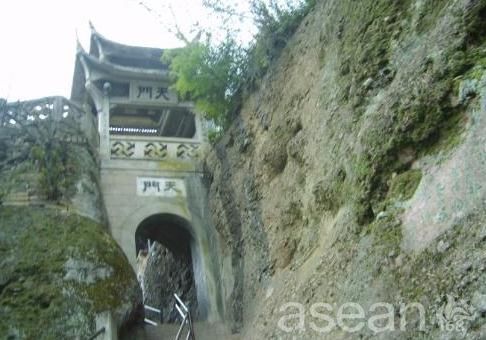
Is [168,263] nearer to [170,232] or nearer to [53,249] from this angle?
[170,232]

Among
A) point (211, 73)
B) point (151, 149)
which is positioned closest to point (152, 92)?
point (151, 149)

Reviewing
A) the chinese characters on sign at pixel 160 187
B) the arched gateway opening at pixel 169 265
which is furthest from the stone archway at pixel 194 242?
the chinese characters on sign at pixel 160 187

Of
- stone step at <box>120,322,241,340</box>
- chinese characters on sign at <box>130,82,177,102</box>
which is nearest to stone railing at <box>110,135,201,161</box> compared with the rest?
chinese characters on sign at <box>130,82,177,102</box>

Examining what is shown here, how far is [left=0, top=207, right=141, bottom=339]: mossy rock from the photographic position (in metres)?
7.60

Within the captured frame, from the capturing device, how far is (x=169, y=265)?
49.3 feet

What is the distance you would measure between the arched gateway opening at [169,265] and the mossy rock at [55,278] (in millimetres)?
2669

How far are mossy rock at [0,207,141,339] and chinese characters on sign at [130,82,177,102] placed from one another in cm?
534

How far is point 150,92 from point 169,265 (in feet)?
14.9

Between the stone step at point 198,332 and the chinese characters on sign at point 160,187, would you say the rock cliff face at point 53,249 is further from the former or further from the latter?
the chinese characters on sign at point 160,187

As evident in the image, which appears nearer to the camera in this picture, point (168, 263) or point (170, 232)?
point (170, 232)

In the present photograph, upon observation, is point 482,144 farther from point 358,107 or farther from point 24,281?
point 24,281

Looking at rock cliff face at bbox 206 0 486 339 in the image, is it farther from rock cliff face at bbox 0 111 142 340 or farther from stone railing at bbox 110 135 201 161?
stone railing at bbox 110 135 201 161

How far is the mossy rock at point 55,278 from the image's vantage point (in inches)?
299

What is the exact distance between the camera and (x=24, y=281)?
26.4 ft
